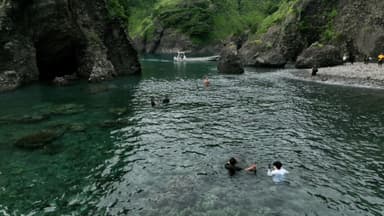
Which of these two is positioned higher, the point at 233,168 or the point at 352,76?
the point at 352,76

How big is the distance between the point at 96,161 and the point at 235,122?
16.7 m

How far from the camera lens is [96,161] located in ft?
82.1

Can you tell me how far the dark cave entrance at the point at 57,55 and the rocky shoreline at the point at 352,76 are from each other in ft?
164

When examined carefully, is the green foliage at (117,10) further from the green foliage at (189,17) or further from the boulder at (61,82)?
the green foliage at (189,17)

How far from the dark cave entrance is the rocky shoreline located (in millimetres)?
49895

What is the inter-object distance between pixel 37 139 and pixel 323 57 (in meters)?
69.8

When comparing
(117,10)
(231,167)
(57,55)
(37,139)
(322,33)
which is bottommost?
(37,139)

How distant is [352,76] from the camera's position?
61406 mm

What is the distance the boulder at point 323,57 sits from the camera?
76812mm

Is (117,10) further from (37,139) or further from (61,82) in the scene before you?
(37,139)

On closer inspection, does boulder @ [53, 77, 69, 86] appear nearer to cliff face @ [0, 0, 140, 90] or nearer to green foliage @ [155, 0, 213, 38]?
cliff face @ [0, 0, 140, 90]

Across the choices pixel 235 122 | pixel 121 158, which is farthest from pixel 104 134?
pixel 235 122

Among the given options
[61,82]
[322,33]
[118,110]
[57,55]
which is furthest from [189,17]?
[118,110]

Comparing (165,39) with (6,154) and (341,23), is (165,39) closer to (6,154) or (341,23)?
(341,23)
